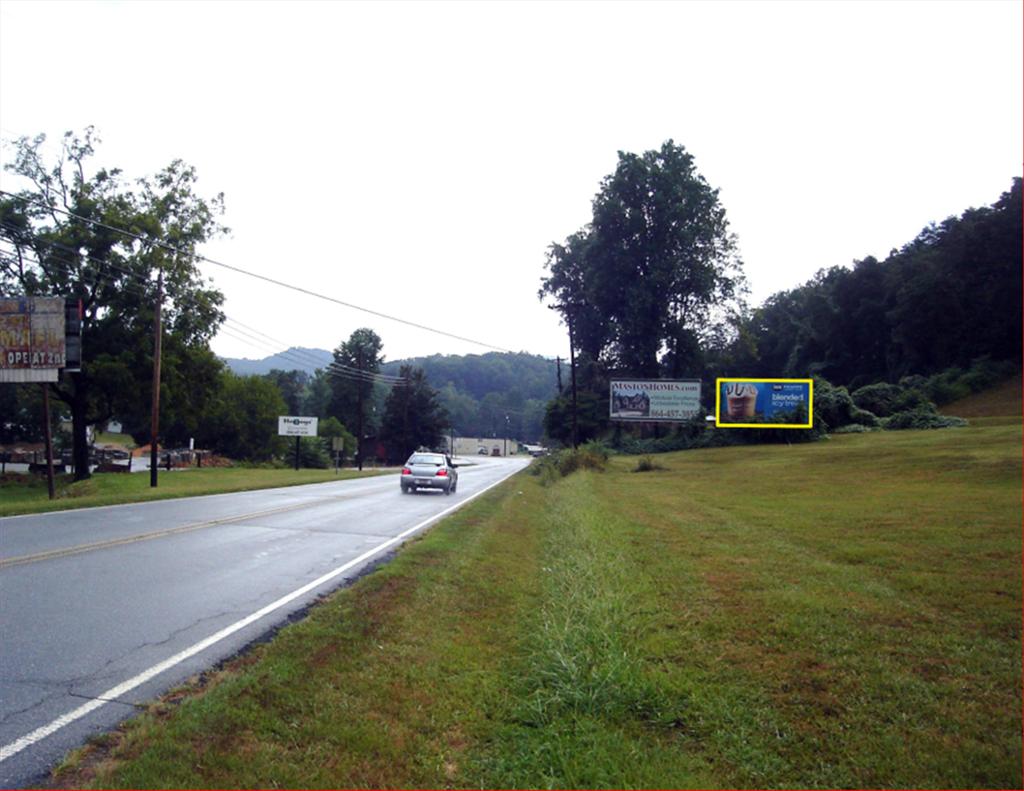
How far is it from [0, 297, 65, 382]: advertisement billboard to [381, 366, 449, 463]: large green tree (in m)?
59.9

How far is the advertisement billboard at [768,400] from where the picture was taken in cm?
4038

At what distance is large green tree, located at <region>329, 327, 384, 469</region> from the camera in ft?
317

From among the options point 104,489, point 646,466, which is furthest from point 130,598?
point 646,466

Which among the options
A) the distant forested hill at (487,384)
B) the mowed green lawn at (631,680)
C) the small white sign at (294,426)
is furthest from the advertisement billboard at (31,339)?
the distant forested hill at (487,384)

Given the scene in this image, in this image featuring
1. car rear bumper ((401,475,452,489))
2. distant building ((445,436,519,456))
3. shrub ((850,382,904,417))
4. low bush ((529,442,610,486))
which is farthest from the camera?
distant building ((445,436,519,456))

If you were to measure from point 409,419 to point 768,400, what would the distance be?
53.0 m

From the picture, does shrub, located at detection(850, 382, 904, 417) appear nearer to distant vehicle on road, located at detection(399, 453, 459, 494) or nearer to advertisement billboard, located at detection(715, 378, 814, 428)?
advertisement billboard, located at detection(715, 378, 814, 428)

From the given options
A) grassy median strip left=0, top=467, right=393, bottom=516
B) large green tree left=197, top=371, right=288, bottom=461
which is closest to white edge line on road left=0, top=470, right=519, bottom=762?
grassy median strip left=0, top=467, right=393, bottom=516

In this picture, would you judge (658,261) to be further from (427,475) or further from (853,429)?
(427,475)

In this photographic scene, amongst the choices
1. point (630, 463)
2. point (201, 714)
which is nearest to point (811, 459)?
point (630, 463)

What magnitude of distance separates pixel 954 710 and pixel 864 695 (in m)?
0.51

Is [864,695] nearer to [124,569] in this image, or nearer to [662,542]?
[662,542]

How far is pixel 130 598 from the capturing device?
8750 mm

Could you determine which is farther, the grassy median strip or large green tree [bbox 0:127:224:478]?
large green tree [bbox 0:127:224:478]
